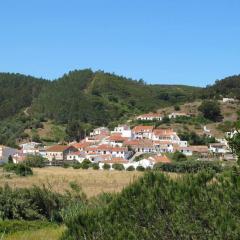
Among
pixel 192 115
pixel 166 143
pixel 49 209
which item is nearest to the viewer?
Answer: pixel 49 209

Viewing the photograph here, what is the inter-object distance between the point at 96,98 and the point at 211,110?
135ft

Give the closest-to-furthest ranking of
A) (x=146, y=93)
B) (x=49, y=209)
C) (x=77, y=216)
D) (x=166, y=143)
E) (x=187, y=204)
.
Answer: (x=187, y=204) < (x=77, y=216) < (x=49, y=209) < (x=166, y=143) < (x=146, y=93)

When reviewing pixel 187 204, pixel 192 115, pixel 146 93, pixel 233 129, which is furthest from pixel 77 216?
pixel 146 93

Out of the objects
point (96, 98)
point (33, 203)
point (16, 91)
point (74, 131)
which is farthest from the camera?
point (16, 91)

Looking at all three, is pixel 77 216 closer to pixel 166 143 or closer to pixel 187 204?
pixel 187 204

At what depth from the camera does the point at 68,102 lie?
130750 millimetres

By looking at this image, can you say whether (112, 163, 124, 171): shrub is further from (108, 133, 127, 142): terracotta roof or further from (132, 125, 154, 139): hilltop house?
(132, 125, 154, 139): hilltop house

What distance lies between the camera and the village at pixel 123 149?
8131 cm

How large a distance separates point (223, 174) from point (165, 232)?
98 centimetres

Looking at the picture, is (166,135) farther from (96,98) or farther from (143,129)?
(96,98)

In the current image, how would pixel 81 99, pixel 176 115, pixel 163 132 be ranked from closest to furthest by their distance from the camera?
pixel 163 132 → pixel 176 115 → pixel 81 99

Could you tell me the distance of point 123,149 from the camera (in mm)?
85625

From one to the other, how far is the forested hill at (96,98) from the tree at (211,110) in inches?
771

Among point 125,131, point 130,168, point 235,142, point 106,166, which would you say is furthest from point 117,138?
point 235,142
